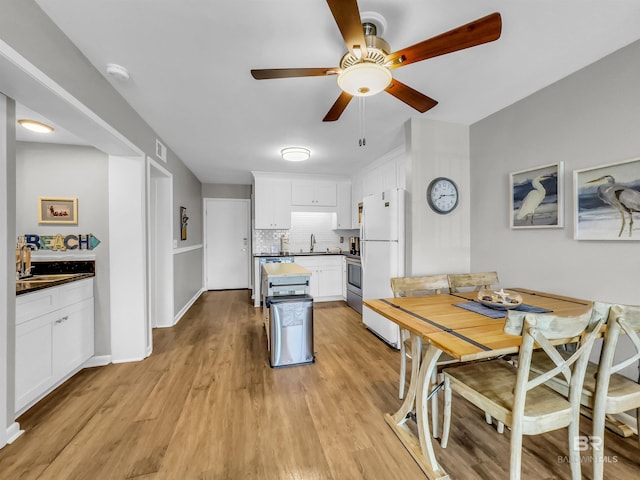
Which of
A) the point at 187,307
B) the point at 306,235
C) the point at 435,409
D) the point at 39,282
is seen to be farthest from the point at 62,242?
the point at 306,235

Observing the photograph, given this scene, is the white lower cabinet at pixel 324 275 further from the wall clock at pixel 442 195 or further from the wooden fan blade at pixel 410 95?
the wooden fan blade at pixel 410 95

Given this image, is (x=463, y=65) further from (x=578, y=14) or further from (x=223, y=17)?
(x=223, y=17)

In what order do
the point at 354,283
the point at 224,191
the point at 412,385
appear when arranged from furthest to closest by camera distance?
the point at 224,191 < the point at 354,283 < the point at 412,385

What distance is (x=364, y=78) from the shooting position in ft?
4.75

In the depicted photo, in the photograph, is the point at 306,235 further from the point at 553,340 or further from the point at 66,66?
the point at 553,340

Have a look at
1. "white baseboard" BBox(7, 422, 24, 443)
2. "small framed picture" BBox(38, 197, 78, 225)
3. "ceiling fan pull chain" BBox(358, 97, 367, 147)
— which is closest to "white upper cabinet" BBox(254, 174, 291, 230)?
"ceiling fan pull chain" BBox(358, 97, 367, 147)

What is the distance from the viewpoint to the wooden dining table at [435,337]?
122 centimetres

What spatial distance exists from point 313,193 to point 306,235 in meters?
0.93

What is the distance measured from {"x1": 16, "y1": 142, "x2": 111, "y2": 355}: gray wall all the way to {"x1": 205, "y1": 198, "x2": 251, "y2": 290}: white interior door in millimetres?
3338

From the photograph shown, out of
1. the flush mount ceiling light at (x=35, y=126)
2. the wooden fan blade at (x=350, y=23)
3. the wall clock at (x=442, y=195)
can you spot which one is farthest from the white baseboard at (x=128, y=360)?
the wall clock at (x=442, y=195)

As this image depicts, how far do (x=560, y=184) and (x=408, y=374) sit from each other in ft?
6.57

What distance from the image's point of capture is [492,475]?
1.41 metres

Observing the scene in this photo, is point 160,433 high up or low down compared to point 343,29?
down

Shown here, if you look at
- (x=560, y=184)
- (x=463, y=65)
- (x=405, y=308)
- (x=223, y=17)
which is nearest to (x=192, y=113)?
(x=223, y=17)
